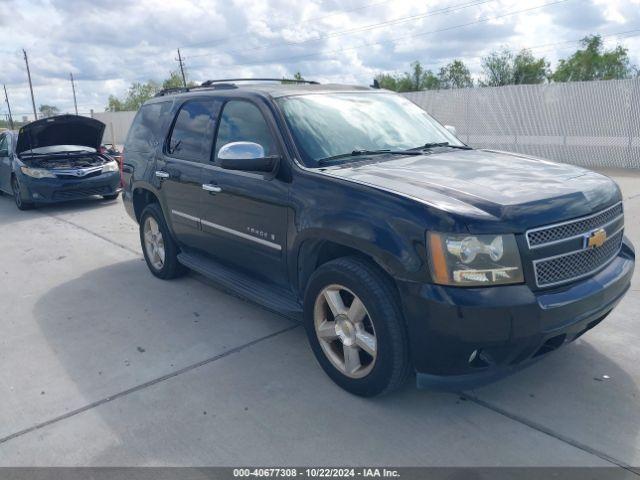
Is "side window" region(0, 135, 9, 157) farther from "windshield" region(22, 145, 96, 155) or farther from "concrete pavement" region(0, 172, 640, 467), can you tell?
"concrete pavement" region(0, 172, 640, 467)

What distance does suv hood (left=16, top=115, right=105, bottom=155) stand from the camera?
10508 mm

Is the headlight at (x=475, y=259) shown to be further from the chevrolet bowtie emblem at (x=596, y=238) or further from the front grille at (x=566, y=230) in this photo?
the chevrolet bowtie emblem at (x=596, y=238)

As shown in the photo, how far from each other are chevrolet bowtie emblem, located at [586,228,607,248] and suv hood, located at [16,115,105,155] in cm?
988

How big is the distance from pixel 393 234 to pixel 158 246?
368cm

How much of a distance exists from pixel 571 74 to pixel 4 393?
5994 centimetres

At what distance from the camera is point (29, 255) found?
746 cm

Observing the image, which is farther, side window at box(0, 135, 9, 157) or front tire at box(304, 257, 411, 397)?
side window at box(0, 135, 9, 157)

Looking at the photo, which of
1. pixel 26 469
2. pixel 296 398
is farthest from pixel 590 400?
pixel 26 469

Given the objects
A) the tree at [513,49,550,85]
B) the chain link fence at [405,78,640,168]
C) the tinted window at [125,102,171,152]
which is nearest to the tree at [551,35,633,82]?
the tree at [513,49,550,85]

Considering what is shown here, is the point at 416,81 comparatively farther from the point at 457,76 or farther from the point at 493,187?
the point at 493,187

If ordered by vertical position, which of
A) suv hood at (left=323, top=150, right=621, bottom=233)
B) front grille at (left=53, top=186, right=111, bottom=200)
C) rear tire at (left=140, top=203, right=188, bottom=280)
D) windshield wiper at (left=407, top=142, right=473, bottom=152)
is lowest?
front grille at (left=53, top=186, right=111, bottom=200)

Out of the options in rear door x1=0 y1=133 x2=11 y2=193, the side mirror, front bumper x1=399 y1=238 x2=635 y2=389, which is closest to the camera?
front bumper x1=399 y1=238 x2=635 y2=389

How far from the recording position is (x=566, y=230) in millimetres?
3041

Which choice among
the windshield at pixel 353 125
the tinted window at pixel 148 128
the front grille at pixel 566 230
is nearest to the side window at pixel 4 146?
the tinted window at pixel 148 128
